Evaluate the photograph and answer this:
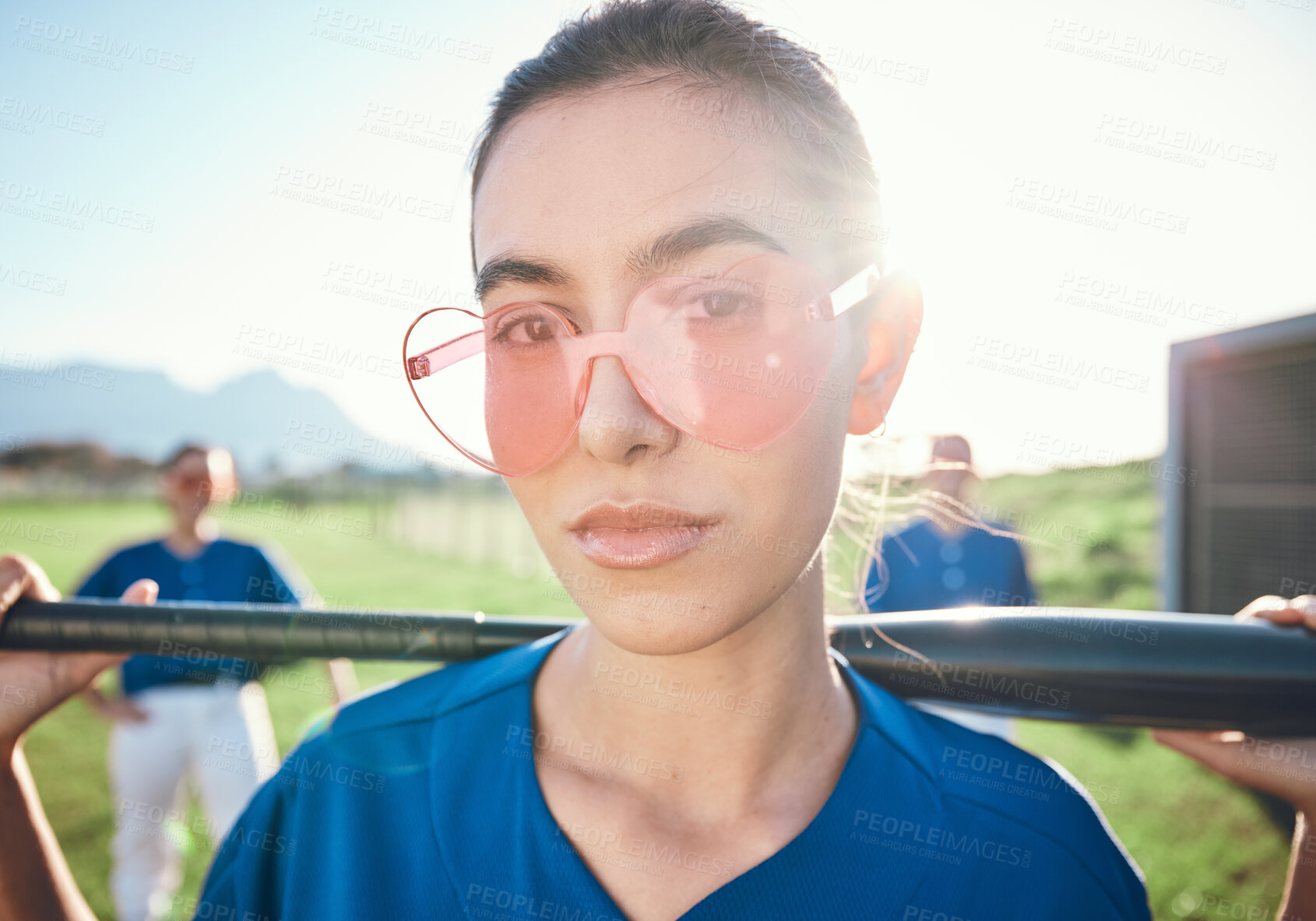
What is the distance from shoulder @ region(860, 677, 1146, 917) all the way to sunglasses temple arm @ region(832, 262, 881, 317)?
0.74 metres

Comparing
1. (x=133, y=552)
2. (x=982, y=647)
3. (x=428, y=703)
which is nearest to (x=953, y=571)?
(x=982, y=647)

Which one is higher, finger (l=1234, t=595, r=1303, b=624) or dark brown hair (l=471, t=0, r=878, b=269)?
dark brown hair (l=471, t=0, r=878, b=269)

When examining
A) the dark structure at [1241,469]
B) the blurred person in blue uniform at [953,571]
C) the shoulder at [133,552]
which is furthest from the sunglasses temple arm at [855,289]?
the dark structure at [1241,469]

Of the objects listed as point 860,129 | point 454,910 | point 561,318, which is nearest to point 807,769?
point 454,910

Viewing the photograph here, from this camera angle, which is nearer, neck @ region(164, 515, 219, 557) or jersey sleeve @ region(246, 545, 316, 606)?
jersey sleeve @ region(246, 545, 316, 606)

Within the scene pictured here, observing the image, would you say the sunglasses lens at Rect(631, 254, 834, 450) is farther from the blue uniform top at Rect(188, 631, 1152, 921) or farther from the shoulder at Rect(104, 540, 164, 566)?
the shoulder at Rect(104, 540, 164, 566)

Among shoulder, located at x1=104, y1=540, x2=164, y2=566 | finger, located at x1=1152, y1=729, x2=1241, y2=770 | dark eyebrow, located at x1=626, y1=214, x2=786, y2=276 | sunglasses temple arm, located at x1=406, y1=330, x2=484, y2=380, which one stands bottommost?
shoulder, located at x1=104, y1=540, x2=164, y2=566

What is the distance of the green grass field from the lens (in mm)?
4383

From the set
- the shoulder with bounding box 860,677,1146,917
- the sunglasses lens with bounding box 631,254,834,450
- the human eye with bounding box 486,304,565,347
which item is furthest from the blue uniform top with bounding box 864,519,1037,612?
the human eye with bounding box 486,304,565,347

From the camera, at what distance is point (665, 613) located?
0.99 m

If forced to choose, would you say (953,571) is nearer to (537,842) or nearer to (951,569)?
(951,569)

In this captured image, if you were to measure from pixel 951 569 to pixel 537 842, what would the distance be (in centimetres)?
395

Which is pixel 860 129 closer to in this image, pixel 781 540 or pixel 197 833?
pixel 781 540

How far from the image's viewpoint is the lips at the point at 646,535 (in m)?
0.99
